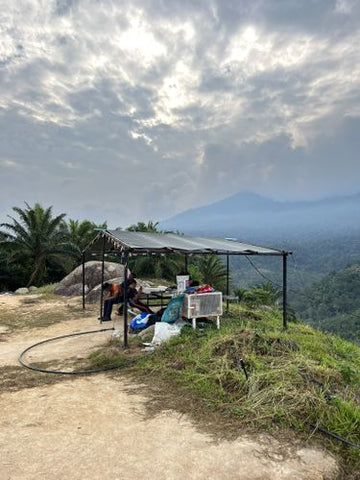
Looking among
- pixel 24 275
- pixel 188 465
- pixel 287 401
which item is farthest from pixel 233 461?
pixel 24 275

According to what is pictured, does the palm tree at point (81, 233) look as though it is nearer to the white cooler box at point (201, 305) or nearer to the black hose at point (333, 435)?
the white cooler box at point (201, 305)

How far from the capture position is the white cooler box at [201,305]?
763cm

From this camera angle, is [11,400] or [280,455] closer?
[280,455]

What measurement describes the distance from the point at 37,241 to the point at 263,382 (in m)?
21.0

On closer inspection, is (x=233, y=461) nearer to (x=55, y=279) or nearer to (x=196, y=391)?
(x=196, y=391)

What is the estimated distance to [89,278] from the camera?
15.5m

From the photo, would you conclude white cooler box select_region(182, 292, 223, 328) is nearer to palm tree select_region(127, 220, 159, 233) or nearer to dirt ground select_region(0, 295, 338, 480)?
dirt ground select_region(0, 295, 338, 480)

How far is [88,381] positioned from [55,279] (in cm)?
2134

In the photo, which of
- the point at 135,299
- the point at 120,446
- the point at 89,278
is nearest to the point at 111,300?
the point at 135,299

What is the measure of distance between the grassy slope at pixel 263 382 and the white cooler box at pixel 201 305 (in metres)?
0.72

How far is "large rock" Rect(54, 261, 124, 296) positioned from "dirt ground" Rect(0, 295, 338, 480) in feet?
33.0

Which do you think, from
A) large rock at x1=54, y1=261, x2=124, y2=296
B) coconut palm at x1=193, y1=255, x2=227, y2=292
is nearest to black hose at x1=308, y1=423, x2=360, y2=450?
large rock at x1=54, y1=261, x2=124, y2=296

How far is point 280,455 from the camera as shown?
361 centimetres

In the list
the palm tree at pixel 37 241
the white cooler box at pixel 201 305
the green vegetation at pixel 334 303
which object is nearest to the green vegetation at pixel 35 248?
the palm tree at pixel 37 241
